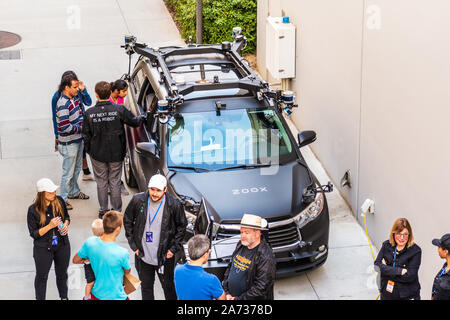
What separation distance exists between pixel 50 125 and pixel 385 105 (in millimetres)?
6396

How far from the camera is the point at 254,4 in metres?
16.8

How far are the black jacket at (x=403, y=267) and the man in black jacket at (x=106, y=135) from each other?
3892 millimetres

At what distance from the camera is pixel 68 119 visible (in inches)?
413

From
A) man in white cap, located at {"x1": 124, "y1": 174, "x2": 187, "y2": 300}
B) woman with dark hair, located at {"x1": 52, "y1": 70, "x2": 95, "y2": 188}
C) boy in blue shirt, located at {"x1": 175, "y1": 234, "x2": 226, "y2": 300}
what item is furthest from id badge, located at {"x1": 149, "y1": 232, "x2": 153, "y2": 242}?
woman with dark hair, located at {"x1": 52, "y1": 70, "x2": 95, "y2": 188}

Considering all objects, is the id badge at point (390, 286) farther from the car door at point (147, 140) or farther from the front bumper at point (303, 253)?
the car door at point (147, 140)

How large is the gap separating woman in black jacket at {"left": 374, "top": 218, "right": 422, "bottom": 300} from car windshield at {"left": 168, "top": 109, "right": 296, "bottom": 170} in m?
2.39

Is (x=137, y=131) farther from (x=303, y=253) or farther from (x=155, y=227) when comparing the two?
(x=155, y=227)

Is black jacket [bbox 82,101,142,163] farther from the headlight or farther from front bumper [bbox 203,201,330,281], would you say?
the headlight

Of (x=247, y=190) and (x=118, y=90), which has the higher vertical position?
(x=118, y=90)

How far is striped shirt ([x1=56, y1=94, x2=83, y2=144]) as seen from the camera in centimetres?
1043

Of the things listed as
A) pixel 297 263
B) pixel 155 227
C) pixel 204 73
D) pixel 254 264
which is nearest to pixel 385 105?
pixel 297 263

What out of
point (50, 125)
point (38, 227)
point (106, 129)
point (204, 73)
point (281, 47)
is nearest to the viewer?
point (38, 227)

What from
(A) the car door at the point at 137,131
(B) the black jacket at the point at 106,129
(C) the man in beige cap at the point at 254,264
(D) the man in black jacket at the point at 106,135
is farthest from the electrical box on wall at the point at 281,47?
(C) the man in beige cap at the point at 254,264

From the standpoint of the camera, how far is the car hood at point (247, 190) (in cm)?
874
